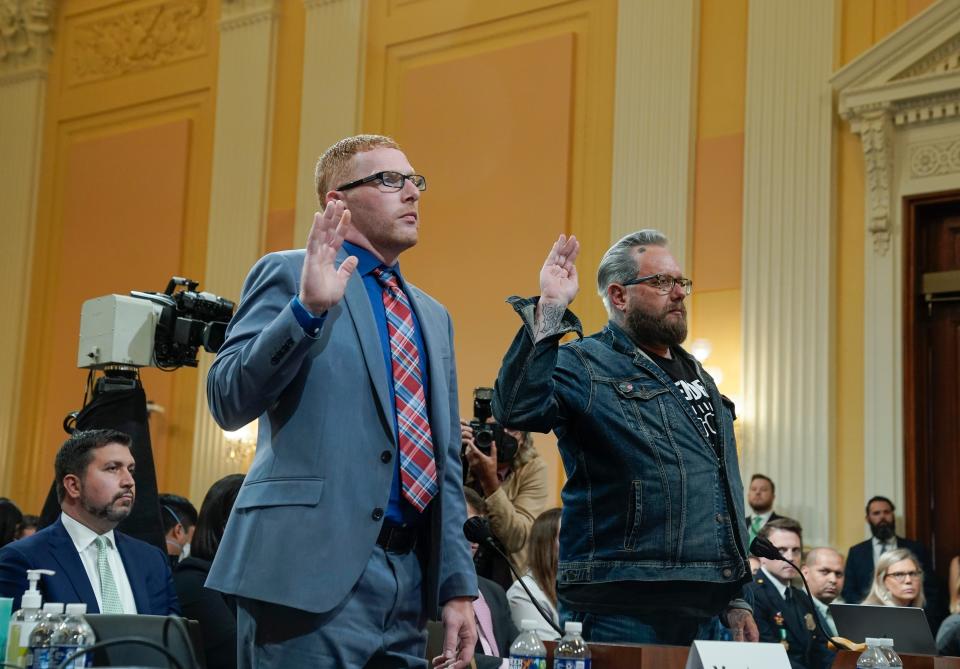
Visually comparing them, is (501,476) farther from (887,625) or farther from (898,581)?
(898,581)

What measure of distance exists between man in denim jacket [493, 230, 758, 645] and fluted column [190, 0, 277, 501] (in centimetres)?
823

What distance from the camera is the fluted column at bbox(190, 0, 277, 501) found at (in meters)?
11.1

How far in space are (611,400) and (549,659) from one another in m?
0.61

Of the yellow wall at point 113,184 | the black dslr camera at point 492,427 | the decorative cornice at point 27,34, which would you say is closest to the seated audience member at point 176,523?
the black dslr camera at point 492,427

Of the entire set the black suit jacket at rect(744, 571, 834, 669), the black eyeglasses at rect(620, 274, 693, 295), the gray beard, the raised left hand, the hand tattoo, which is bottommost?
the black suit jacket at rect(744, 571, 834, 669)

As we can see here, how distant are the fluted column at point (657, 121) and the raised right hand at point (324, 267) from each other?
715cm

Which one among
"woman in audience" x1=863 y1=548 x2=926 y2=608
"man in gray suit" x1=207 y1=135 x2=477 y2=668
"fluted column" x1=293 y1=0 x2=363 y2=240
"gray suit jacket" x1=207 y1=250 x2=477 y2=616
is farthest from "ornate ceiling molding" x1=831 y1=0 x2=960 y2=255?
"gray suit jacket" x1=207 y1=250 x2=477 y2=616

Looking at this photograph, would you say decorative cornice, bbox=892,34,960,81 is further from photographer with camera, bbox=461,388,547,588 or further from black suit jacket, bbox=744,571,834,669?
photographer with camera, bbox=461,388,547,588

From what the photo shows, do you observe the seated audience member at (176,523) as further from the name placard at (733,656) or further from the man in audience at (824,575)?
the name placard at (733,656)

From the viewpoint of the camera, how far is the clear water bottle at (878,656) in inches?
112

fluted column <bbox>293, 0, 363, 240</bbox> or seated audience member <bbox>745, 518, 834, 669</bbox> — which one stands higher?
fluted column <bbox>293, 0, 363, 240</bbox>

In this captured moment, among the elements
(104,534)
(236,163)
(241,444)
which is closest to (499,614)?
(104,534)

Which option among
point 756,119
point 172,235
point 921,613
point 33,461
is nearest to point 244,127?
point 172,235

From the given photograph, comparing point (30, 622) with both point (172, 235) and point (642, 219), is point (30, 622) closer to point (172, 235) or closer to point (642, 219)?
point (642, 219)
